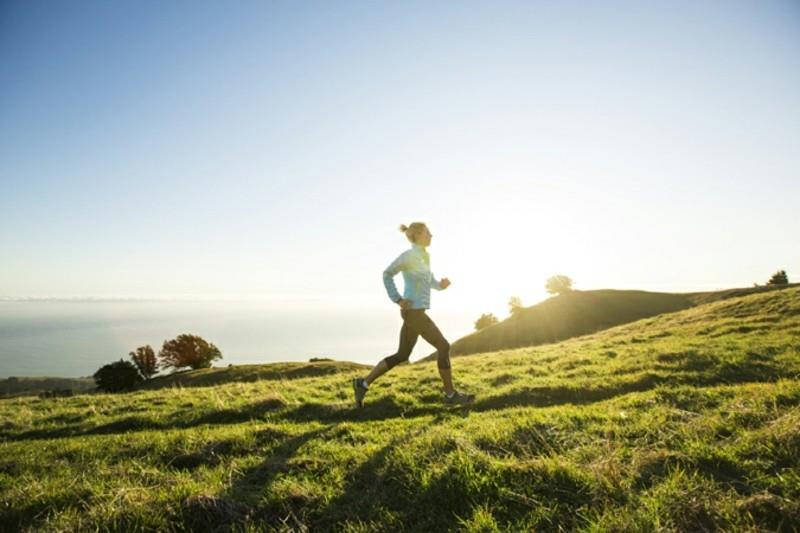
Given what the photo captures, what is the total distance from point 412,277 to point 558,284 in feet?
247

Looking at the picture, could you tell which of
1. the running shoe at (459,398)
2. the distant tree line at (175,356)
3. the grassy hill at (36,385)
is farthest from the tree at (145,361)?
the running shoe at (459,398)

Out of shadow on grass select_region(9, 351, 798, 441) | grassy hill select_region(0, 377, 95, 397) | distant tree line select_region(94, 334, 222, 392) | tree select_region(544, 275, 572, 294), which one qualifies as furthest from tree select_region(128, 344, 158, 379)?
tree select_region(544, 275, 572, 294)

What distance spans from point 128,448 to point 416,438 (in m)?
4.28

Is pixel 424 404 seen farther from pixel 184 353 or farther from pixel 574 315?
pixel 184 353

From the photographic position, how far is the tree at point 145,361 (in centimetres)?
6912

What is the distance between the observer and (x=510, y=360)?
1437 cm

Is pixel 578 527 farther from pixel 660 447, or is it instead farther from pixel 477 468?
pixel 660 447

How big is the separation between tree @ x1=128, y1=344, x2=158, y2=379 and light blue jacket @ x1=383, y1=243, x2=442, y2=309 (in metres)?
76.7

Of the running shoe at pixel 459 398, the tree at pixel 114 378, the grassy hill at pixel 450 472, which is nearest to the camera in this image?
the grassy hill at pixel 450 472

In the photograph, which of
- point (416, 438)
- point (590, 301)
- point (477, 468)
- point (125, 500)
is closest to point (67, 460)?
point (125, 500)

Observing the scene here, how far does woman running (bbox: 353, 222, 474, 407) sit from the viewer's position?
25.5 feet

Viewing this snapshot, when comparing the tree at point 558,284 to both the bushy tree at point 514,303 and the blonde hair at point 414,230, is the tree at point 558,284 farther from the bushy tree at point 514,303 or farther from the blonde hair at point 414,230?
the blonde hair at point 414,230

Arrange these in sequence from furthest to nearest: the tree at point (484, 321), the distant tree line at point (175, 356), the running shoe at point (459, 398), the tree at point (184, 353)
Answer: the tree at point (484, 321) → the tree at point (184, 353) → the distant tree line at point (175, 356) → the running shoe at point (459, 398)

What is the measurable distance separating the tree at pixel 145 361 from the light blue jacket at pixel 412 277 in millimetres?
A: 76678
